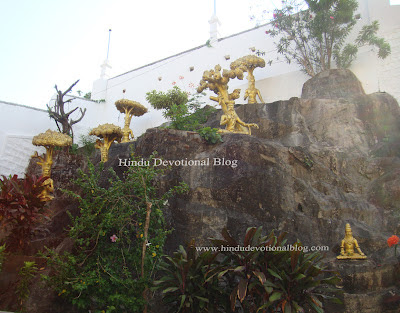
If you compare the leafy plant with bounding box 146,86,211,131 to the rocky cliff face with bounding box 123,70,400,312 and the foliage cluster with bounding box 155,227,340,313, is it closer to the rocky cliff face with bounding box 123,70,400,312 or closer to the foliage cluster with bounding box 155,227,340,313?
the rocky cliff face with bounding box 123,70,400,312

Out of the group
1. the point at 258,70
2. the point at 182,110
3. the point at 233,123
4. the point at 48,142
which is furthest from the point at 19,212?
the point at 258,70

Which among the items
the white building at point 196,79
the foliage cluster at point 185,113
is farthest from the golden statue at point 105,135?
the white building at point 196,79

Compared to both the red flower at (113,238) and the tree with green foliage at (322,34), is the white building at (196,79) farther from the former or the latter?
the red flower at (113,238)

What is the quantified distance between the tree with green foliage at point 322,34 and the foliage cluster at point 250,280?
852cm

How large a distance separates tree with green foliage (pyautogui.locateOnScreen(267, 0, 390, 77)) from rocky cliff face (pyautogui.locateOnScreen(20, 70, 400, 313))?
216 centimetres

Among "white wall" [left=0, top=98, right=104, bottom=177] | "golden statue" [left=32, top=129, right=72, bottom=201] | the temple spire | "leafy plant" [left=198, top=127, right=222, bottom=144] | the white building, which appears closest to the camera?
"leafy plant" [left=198, top=127, right=222, bottom=144]

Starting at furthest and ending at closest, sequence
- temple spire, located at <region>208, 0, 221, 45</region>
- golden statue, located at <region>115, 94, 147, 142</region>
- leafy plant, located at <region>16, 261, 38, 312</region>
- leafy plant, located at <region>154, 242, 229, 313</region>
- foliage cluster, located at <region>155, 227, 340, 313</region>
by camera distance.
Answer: temple spire, located at <region>208, 0, 221, 45</region>, golden statue, located at <region>115, 94, 147, 142</region>, leafy plant, located at <region>16, 261, 38, 312</region>, leafy plant, located at <region>154, 242, 229, 313</region>, foliage cluster, located at <region>155, 227, 340, 313</region>

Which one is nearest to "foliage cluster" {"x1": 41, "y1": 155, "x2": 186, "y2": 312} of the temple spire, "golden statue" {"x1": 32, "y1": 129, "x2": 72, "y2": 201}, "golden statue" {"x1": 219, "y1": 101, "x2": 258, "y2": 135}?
"golden statue" {"x1": 219, "y1": 101, "x2": 258, "y2": 135}

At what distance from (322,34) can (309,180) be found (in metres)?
6.35

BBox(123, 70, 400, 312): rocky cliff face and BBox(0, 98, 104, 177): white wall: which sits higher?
BBox(0, 98, 104, 177): white wall

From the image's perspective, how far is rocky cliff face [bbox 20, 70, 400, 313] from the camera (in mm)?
6102

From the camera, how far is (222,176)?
6738 millimetres

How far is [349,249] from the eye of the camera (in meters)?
5.98

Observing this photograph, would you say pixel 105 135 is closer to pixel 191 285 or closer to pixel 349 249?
pixel 191 285
